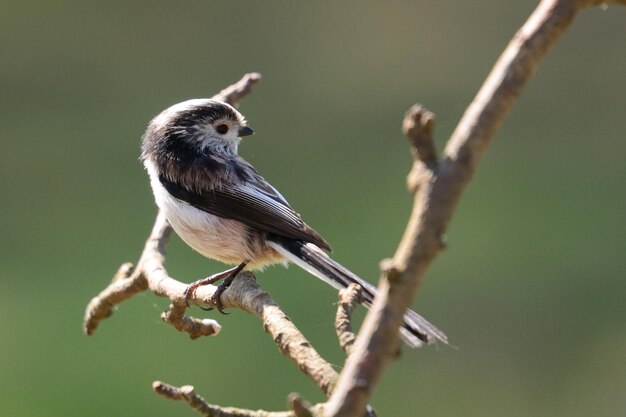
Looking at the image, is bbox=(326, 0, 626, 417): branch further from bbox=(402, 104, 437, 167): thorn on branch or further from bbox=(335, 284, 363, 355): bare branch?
bbox=(335, 284, 363, 355): bare branch

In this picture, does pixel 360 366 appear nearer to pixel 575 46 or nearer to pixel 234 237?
pixel 234 237

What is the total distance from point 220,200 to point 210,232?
0.28 ft

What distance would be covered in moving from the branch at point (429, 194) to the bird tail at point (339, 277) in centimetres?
59

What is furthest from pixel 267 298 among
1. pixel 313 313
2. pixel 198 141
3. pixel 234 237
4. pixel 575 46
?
pixel 575 46

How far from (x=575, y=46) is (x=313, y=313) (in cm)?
330

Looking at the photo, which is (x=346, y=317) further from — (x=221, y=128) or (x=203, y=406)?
(x=221, y=128)

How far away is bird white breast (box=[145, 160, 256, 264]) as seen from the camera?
2.28 meters

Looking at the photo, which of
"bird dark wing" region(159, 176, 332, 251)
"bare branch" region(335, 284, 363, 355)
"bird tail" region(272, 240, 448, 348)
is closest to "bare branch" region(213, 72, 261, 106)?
"bird dark wing" region(159, 176, 332, 251)

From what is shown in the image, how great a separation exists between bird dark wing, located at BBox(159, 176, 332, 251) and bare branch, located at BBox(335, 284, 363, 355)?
32.6 inches

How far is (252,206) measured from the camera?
2.29 meters

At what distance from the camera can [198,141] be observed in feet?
8.30

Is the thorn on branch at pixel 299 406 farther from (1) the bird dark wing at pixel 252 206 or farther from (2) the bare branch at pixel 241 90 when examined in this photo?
(2) the bare branch at pixel 241 90

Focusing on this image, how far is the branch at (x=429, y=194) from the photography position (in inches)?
32.1

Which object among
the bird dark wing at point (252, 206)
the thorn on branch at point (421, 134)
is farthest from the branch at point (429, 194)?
the bird dark wing at point (252, 206)
